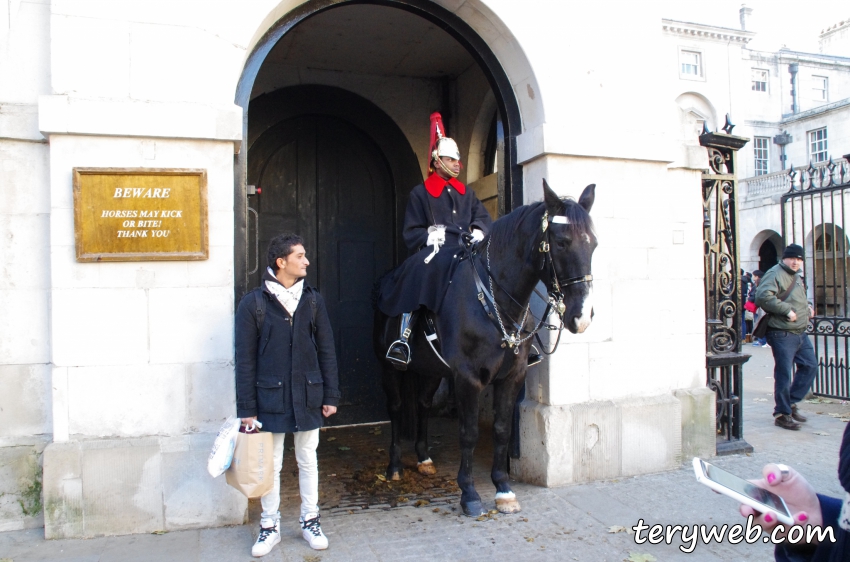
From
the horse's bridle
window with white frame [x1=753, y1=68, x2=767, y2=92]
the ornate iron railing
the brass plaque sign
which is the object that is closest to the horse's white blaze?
the horse's bridle

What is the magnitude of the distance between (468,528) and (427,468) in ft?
4.45

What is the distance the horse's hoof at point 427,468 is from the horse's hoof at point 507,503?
109 centimetres

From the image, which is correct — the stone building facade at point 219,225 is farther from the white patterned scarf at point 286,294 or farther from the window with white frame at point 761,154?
the window with white frame at point 761,154

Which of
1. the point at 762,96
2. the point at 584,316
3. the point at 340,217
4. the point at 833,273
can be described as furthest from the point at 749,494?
the point at 762,96

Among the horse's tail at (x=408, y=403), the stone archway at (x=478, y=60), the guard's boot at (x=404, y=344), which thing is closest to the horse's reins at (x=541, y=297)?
the guard's boot at (x=404, y=344)

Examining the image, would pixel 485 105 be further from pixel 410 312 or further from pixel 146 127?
pixel 146 127

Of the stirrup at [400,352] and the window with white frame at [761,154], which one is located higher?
the window with white frame at [761,154]

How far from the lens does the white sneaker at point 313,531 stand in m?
3.87

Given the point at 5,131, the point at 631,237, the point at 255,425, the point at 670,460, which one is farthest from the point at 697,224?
the point at 5,131

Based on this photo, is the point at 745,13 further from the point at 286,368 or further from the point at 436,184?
the point at 286,368

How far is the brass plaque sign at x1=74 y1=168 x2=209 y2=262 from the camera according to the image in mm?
4062

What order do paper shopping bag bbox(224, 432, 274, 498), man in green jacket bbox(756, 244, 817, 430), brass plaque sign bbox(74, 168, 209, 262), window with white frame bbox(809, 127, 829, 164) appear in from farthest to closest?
window with white frame bbox(809, 127, 829, 164)
man in green jacket bbox(756, 244, 817, 430)
brass plaque sign bbox(74, 168, 209, 262)
paper shopping bag bbox(224, 432, 274, 498)

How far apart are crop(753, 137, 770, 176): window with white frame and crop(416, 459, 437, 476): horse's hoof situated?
1386 inches

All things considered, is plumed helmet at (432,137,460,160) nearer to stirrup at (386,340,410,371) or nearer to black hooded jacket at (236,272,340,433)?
stirrup at (386,340,410,371)
